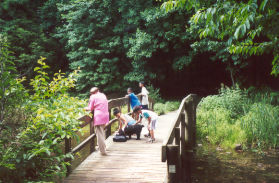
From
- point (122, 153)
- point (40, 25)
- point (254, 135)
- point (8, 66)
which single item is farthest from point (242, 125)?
point (40, 25)

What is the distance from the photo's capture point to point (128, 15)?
62.7 feet

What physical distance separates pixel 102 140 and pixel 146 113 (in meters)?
1.70

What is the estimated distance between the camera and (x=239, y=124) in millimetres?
10781

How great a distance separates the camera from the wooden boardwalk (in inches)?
211

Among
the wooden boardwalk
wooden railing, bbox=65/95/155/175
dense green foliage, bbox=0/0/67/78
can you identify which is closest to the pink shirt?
wooden railing, bbox=65/95/155/175

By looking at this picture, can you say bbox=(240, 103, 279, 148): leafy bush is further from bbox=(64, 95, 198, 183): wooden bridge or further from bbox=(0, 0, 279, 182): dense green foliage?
bbox=(64, 95, 198, 183): wooden bridge

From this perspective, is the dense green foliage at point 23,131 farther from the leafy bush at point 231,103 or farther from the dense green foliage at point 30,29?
the dense green foliage at point 30,29

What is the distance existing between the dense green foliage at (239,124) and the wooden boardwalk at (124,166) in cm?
387

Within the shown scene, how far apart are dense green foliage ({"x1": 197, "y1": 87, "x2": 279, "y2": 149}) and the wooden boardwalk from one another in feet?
12.7

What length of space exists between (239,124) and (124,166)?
644 cm

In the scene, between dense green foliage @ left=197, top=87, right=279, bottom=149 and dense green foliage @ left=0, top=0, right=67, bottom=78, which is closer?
dense green foliage @ left=197, top=87, right=279, bottom=149

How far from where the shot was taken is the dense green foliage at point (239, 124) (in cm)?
966

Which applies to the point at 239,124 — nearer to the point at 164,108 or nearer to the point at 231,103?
the point at 231,103

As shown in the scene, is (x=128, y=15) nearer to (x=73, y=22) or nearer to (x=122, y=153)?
(x=73, y=22)
